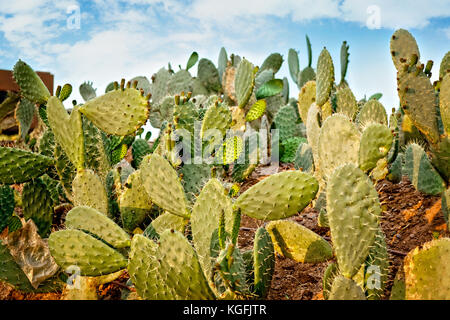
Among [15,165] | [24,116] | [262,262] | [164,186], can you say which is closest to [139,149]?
[15,165]

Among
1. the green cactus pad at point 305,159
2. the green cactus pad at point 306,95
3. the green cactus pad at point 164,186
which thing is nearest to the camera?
the green cactus pad at point 164,186

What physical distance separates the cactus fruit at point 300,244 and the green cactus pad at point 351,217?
1.46 ft

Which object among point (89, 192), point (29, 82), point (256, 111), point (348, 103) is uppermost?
point (29, 82)

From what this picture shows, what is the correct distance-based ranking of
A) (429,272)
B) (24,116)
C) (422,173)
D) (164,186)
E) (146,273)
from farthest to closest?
(24,116)
(422,173)
(164,186)
(146,273)
(429,272)

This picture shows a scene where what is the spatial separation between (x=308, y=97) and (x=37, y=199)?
2166mm

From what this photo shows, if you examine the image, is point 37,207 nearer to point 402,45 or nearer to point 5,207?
point 5,207

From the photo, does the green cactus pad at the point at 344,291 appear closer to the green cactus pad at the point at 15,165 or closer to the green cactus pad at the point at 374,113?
the green cactus pad at the point at 374,113

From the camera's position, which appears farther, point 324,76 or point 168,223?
point 324,76

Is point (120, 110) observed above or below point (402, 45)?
below

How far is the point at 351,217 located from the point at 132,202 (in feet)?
3.62

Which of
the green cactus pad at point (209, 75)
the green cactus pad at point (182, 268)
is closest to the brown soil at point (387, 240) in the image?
the green cactus pad at point (182, 268)

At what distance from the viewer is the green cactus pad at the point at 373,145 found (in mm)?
1680

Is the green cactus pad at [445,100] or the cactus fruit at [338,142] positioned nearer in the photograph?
the cactus fruit at [338,142]

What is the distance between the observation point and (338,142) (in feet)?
6.54
